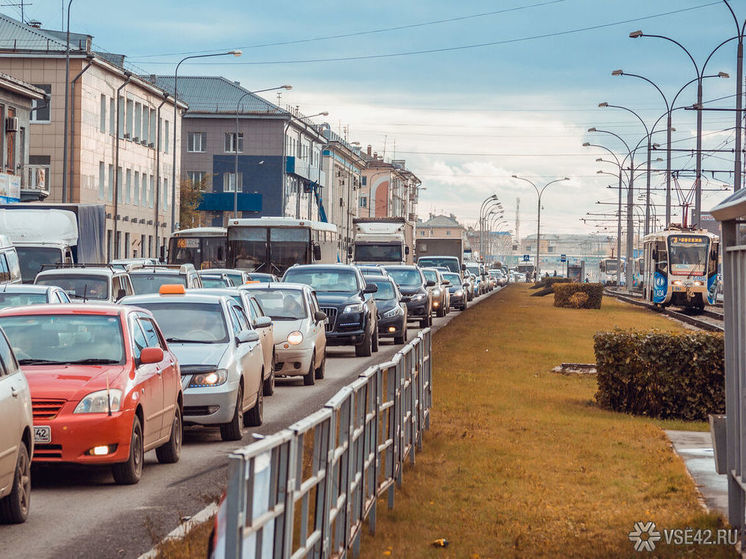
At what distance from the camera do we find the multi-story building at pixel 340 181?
129000 mm

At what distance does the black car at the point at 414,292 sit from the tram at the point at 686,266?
767 inches

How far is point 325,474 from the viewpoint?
22.3 ft

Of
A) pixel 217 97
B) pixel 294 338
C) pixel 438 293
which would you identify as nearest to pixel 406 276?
pixel 438 293

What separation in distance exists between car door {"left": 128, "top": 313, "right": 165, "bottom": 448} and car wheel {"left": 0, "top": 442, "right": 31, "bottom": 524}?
2051 mm

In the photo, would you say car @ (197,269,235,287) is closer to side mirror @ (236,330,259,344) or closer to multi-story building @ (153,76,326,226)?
side mirror @ (236,330,259,344)

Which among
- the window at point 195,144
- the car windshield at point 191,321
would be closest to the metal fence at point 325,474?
the car windshield at point 191,321

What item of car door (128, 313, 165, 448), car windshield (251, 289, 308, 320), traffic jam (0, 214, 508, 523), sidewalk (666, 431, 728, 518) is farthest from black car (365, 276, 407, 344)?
car door (128, 313, 165, 448)

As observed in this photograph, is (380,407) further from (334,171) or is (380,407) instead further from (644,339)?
(334,171)

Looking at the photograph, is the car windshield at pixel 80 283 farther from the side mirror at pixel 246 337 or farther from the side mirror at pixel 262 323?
the side mirror at pixel 246 337

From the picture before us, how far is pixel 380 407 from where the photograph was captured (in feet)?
31.7

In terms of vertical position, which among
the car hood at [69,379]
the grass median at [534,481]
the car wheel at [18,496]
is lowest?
the grass median at [534,481]

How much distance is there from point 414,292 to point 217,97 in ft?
234

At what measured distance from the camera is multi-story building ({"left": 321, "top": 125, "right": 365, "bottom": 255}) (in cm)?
12900

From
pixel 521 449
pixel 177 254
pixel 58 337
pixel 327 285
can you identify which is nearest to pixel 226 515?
pixel 58 337
